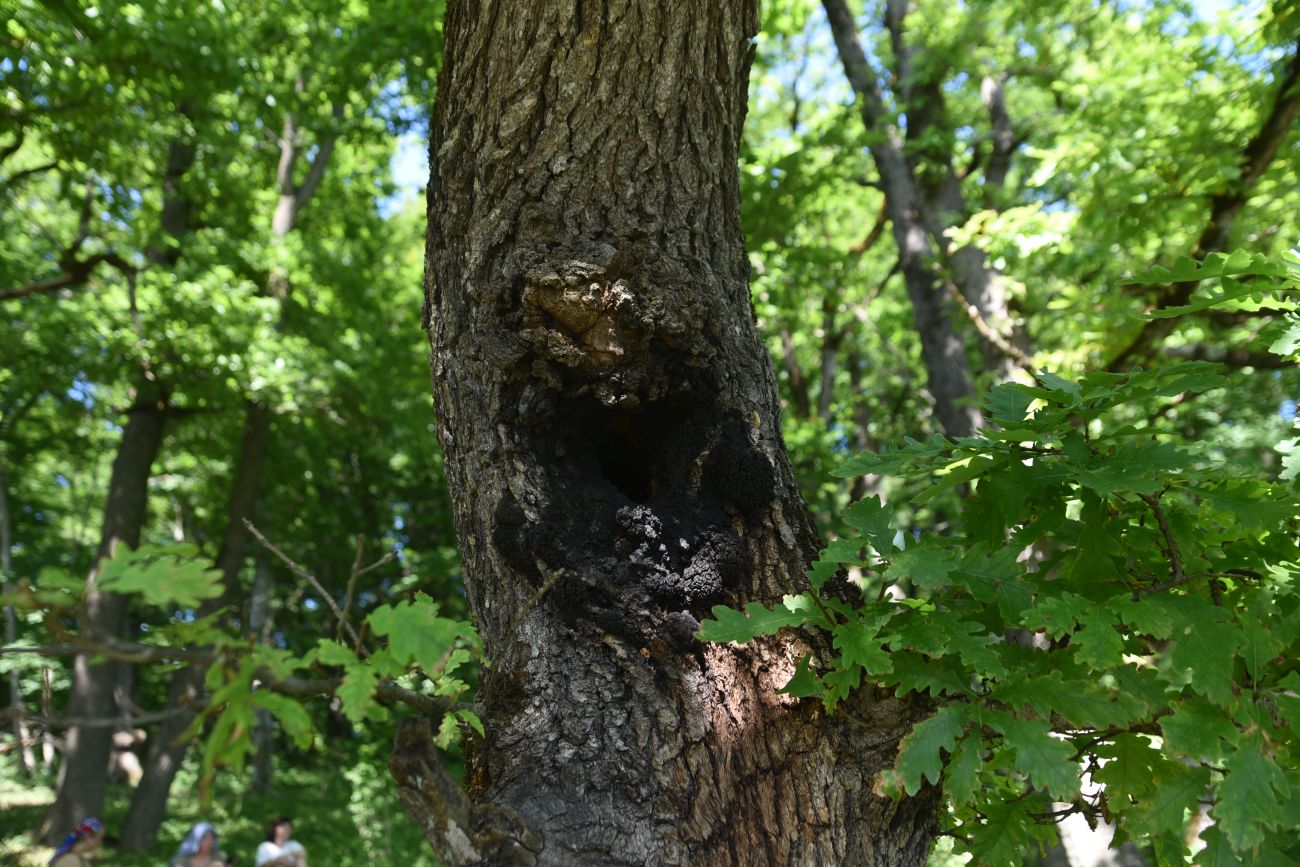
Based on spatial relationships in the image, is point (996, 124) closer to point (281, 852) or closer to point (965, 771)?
point (965, 771)

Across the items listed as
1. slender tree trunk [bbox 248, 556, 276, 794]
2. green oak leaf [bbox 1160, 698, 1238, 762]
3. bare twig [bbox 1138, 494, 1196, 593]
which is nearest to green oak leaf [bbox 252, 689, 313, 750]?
green oak leaf [bbox 1160, 698, 1238, 762]

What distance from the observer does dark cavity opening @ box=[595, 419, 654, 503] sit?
88.9 inches

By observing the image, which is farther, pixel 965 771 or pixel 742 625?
pixel 742 625

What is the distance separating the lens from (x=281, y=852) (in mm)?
7172

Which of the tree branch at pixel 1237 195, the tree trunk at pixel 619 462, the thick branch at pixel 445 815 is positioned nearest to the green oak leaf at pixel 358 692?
the thick branch at pixel 445 815

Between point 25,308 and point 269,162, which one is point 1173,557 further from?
point 269,162

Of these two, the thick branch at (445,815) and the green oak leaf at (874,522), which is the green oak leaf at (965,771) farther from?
the thick branch at (445,815)

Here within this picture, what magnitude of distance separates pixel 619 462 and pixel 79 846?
631cm

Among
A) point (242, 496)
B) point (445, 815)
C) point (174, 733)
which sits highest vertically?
point (242, 496)

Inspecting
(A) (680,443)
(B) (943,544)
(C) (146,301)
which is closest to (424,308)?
(A) (680,443)

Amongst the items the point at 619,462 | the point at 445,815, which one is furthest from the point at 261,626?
the point at 445,815

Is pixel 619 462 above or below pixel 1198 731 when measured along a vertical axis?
above

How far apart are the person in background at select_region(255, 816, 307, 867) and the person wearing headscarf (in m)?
1.28

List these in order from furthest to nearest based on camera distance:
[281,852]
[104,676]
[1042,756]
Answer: [104,676] → [281,852] → [1042,756]
